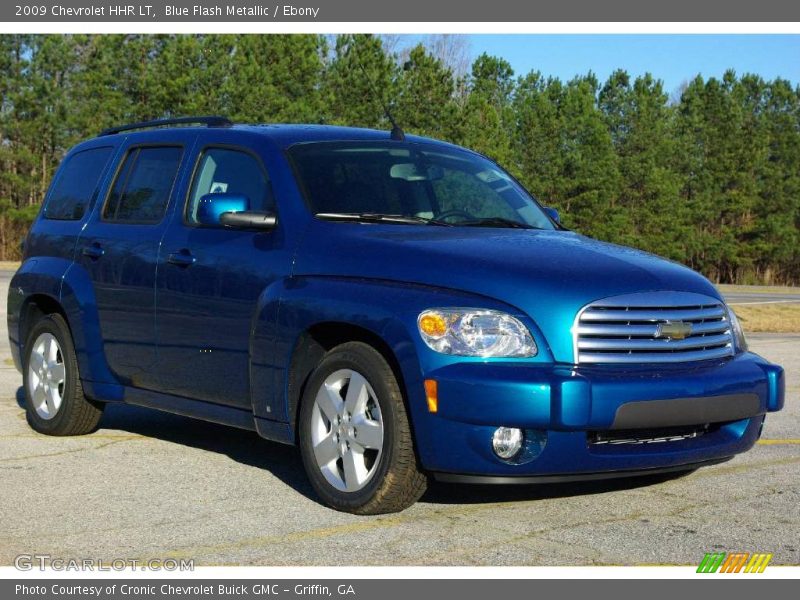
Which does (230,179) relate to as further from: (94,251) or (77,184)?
(77,184)

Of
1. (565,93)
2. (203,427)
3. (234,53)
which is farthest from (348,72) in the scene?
(203,427)

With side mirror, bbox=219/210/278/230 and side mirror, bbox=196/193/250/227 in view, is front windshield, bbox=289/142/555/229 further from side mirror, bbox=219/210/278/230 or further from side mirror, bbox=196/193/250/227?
side mirror, bbox=196/193/250/227

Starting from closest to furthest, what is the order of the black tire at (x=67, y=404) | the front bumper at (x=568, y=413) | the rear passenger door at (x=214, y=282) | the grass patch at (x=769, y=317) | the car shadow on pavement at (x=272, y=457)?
the front bumper at (x=568, y=413), the car shadow on pavement at (x=272, y=457), the rear passenger door at (x=214, y=282), the black tire at (x=67, y=404), the grass patch at (x=769, y=317)

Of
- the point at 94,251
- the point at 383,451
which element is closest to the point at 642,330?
the point at 383,451

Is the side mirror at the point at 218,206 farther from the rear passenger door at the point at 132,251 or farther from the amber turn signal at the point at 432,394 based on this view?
the amber turn signal at the point at 432,394

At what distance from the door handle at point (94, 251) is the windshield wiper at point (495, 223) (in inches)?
93.2

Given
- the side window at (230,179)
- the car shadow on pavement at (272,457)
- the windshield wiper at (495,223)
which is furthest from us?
the side window at (230,179)

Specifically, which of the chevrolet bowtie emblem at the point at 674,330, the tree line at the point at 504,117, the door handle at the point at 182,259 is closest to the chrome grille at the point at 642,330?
the chevrolet bowtie emblem at the point at 674,330

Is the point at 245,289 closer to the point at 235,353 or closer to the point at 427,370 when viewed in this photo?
the point at 235,353

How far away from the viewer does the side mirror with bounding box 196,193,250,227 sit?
6309 mm

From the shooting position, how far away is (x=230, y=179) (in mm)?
6863

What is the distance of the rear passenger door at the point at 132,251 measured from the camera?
23.1ft

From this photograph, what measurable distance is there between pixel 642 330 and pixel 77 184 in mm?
4382

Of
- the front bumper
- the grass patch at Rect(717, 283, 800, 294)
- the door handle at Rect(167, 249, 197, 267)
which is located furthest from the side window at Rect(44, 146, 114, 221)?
the grass patch at Rect(717, 283, 800, 294)
